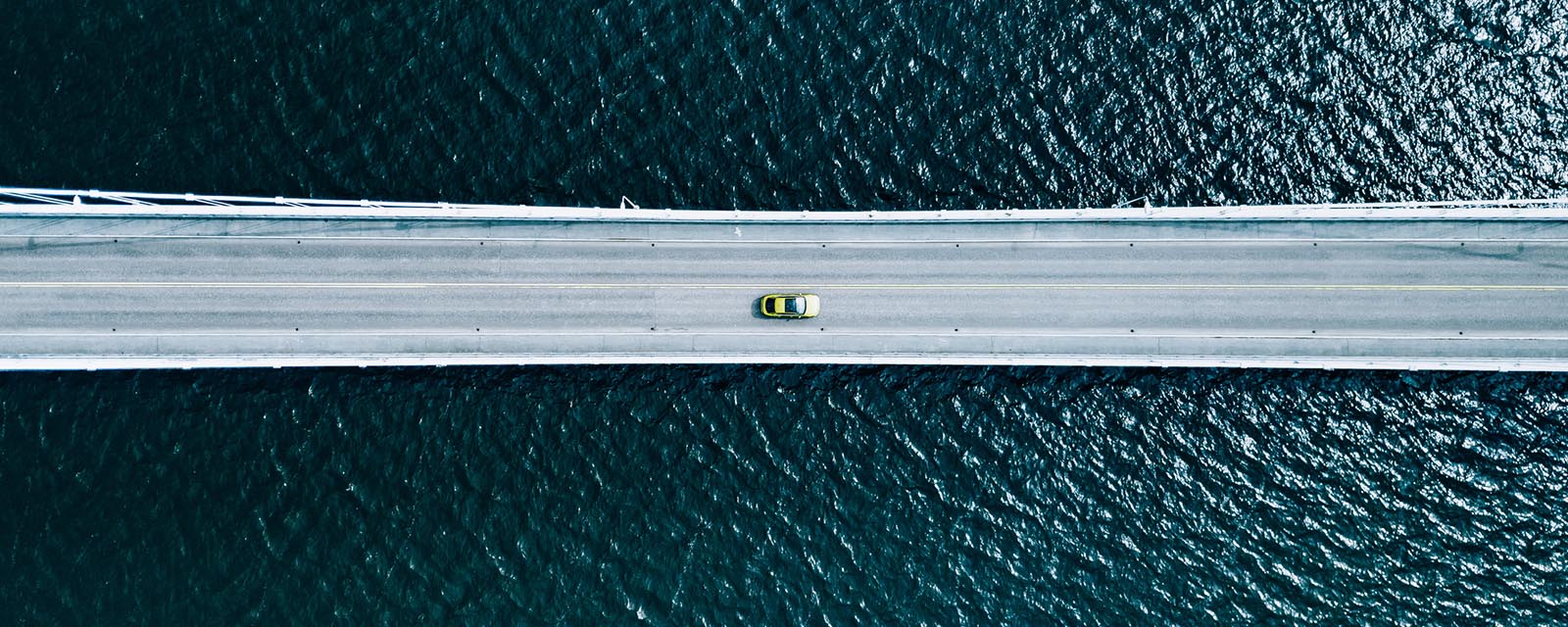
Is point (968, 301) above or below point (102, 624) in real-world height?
above

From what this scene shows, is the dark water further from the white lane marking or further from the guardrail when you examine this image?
the white lane marking

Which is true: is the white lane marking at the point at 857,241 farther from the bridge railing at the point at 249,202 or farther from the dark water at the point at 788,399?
the dark water at the point at 788,399

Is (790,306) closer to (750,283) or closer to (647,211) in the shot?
(750,283)

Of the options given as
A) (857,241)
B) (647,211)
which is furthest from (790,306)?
(647,211)

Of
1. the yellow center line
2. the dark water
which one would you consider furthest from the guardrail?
the yellow center line

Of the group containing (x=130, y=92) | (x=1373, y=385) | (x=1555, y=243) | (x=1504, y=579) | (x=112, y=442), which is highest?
(x=130, y=92)

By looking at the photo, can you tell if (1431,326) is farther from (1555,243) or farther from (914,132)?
(914,132)

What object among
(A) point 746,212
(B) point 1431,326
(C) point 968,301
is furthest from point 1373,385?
(A) point 746,212
